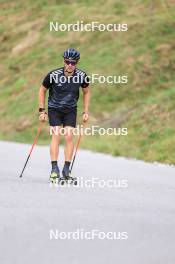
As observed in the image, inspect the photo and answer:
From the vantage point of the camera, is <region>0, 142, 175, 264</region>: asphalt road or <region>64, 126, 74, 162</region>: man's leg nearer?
<region>0, 142, 175, 264</region>: asphalt road

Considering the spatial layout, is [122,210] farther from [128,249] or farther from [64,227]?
[128,249]

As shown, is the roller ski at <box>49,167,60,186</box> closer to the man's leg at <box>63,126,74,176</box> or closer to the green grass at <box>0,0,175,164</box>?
the man's leg at <box>63,126,74,176</box>

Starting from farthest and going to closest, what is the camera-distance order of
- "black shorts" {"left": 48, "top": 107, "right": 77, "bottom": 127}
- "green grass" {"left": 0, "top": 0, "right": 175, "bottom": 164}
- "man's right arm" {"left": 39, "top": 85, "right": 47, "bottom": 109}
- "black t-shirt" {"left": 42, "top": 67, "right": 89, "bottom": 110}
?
"green grass" {"left": 0, "top": 0, "right": 175, "bottom": 164} < "man's right arm" {"left": 39, "top": 85, "right": 47, "bottom": 109} < "black shorts" {"left": 48, "top": 107, "right": 77, "bottom": 127} < "black t-shirt" {"left": 42, "top": 67, "right": 89, "bottom": 110}

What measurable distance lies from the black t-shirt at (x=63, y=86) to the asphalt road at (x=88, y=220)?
127 cm

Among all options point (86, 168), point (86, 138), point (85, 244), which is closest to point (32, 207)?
point (85, 244)

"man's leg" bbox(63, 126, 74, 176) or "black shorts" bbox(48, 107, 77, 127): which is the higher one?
"black shorts" bbox(48, 107, 77, 127)

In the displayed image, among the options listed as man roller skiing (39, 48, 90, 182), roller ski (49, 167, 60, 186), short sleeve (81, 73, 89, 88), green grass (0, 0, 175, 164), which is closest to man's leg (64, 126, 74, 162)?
man roller skiing (39, 48, 90, 182)

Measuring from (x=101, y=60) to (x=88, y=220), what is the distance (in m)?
39.8

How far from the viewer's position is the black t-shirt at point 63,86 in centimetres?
1330

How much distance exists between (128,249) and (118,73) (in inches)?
1546

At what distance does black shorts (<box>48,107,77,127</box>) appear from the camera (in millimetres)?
13641

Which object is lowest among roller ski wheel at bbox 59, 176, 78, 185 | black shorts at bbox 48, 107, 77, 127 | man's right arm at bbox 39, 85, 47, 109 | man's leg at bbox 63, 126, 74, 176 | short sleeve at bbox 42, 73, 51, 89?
roller ski wheel at bbox 59, 176, 78, 185

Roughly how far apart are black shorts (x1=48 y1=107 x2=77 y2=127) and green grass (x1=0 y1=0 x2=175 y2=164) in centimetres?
1640

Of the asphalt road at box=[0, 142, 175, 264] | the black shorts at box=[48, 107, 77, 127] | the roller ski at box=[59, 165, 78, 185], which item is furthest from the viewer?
the black shorts at box=[48, 107, 77, 127]
